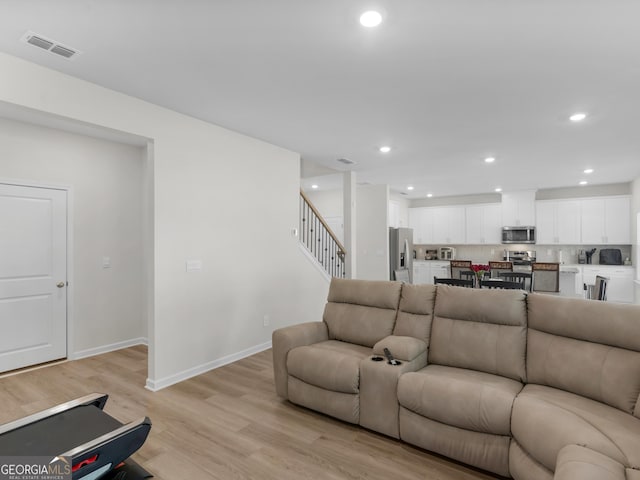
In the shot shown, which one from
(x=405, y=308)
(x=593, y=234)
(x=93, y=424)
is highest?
(x=593, y=234)

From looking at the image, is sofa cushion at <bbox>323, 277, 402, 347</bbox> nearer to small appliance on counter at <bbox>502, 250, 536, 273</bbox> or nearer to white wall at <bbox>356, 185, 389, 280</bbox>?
white wall at <bbox>356, 185, 389, 280</bbox>

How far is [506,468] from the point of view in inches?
81.5

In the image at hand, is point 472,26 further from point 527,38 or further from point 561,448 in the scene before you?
point 561,448

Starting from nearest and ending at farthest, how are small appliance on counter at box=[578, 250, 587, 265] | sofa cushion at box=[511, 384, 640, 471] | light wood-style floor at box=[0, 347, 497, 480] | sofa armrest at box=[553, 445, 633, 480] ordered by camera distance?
sofa armrest at box=[553, 445, 633, 480] < sofa cushion at box=[511, 384, 640, 471] < light wood-style floor at box=[0, 347, 497, 480] < small appliance on counter at box=[578, 250, 587, 265]

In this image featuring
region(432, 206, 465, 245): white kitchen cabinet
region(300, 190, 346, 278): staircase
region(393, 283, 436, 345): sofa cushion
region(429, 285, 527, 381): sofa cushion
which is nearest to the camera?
region(429, 285, 527, 381): sofa cushion

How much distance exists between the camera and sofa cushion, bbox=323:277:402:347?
3.26 meters

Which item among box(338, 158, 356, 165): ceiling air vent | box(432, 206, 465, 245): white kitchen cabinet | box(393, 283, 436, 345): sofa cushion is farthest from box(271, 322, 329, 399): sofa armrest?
box(432, 206, 465, 245): white kitchen cabinet

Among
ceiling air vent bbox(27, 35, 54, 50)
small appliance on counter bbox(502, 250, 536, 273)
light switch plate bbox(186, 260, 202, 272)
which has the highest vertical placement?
ceiling air vent bbox(27, 35, 54, 50)

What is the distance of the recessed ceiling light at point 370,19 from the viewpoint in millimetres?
2080

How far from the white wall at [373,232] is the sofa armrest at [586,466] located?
585cm

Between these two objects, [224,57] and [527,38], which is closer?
[527,38]

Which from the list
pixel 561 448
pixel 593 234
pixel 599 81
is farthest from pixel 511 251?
pixel 561 448

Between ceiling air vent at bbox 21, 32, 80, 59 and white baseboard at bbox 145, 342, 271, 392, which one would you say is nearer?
ceiling air vent at bbox 21, 32, 80, 59

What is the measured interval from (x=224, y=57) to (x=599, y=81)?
10.0ft
